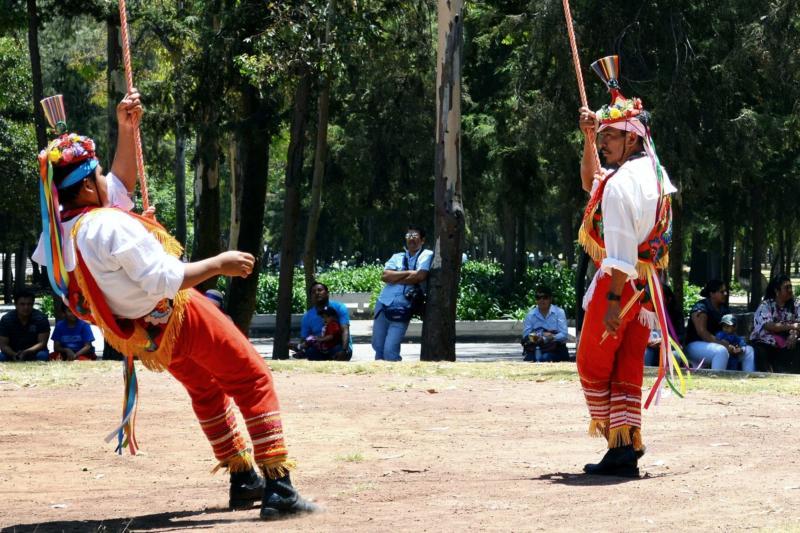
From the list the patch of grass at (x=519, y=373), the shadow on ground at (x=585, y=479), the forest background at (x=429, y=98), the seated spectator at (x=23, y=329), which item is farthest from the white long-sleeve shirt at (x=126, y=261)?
the forest background at (x=429, y=98)

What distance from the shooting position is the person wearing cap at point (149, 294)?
5.57 m

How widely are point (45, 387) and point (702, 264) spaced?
39142 millimetres

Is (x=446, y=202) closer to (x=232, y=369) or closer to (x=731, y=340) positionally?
(x=731, y=340)

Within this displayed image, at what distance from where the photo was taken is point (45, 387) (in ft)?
36.4

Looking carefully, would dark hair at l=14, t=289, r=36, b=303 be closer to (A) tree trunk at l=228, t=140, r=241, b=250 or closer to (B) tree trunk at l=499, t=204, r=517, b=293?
(A) tree trunk at l=228, t=140, r=241, b=250

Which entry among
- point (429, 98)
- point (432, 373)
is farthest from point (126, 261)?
point (429, 98)

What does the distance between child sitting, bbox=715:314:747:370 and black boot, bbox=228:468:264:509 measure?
877 centimetres

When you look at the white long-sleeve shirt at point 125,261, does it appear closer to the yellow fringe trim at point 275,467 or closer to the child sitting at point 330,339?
the yellow fringe trim at point 275,467

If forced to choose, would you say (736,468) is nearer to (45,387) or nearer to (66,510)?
(66,510)

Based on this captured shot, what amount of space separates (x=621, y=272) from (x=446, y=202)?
30.8ft

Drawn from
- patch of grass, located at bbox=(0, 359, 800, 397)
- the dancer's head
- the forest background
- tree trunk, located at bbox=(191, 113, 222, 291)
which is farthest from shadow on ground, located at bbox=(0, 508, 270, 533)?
tree trunk, located at bbox=(191, 113, 222, 291)

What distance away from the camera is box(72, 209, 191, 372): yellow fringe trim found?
18.9ft

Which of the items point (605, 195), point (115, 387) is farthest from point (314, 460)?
point (115, 387)

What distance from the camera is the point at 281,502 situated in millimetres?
5816
